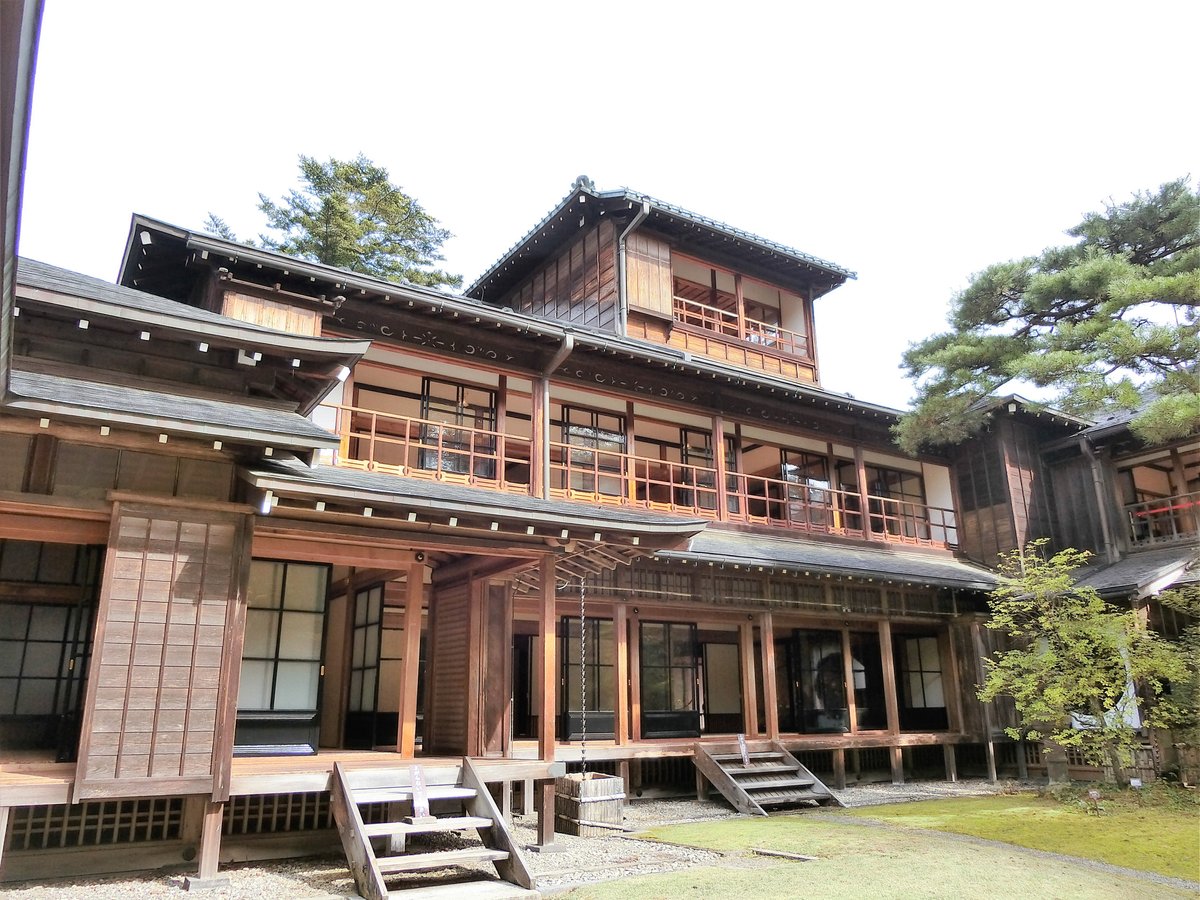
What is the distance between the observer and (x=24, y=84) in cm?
230

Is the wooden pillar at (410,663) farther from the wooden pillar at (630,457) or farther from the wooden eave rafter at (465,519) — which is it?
the wooden pillar at (630,457)

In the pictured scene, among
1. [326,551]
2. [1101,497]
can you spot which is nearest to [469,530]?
[326,551]

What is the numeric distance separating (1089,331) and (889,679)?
678 cm

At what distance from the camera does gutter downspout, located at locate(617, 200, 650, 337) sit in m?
15.5

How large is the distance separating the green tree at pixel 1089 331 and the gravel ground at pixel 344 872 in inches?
340

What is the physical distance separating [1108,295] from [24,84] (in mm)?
15154

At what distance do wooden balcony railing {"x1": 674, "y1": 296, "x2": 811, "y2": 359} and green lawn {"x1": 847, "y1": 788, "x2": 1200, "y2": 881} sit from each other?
30.7 feet

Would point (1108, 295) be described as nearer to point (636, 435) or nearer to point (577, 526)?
point (636, 435)

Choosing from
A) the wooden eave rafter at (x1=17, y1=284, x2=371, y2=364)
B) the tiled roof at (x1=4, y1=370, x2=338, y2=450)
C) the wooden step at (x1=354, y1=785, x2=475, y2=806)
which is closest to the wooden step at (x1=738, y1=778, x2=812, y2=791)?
the wooden step at (x1=354, y1=785, x2=475, y2=806)

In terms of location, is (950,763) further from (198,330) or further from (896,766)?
(198,330)

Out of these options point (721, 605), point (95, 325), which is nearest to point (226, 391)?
point (95, 325)

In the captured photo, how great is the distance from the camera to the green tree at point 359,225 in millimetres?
26000

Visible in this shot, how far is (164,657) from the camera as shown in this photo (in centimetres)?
702

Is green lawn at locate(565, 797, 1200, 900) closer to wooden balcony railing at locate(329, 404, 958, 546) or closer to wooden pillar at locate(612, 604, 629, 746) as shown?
wooden pillar at locate(612, 604, 629, 746)
